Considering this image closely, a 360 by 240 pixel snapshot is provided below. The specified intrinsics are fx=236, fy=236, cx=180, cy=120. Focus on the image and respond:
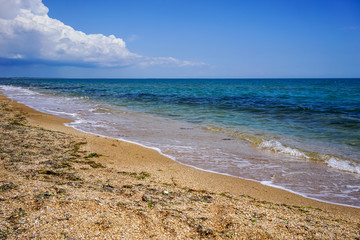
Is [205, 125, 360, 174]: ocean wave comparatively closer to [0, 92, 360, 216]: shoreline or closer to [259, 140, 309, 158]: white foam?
[259, 140, 309, 158]: white foam

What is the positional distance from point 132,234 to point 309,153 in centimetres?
718

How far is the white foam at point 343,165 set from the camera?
268 inches

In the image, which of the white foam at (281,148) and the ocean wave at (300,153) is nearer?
the ocean wave at (300,153)

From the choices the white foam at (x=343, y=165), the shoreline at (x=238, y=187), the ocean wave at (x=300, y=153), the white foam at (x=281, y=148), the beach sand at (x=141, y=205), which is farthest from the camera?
the white foam at (x=281, y=148)

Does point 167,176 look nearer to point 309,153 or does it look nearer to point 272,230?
point 272,230

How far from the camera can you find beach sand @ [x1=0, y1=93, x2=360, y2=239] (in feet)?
10.2

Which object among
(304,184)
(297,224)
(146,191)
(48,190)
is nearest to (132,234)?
(146,191)

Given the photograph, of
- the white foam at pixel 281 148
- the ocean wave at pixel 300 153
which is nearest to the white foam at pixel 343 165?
the ocean wave at pixel 300 153

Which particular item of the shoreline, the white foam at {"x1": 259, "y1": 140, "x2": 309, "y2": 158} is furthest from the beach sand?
the white foam at {"x1": 259, "y1": 140, "x2": 309, "y2": 158}

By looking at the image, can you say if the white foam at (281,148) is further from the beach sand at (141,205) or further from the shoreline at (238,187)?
the beach sand at (141,205)

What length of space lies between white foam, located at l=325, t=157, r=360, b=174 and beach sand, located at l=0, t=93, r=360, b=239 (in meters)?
2.49

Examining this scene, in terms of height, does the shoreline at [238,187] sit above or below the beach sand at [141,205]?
below

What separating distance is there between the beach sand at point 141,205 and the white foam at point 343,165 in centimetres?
249

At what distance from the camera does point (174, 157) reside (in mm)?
7652
